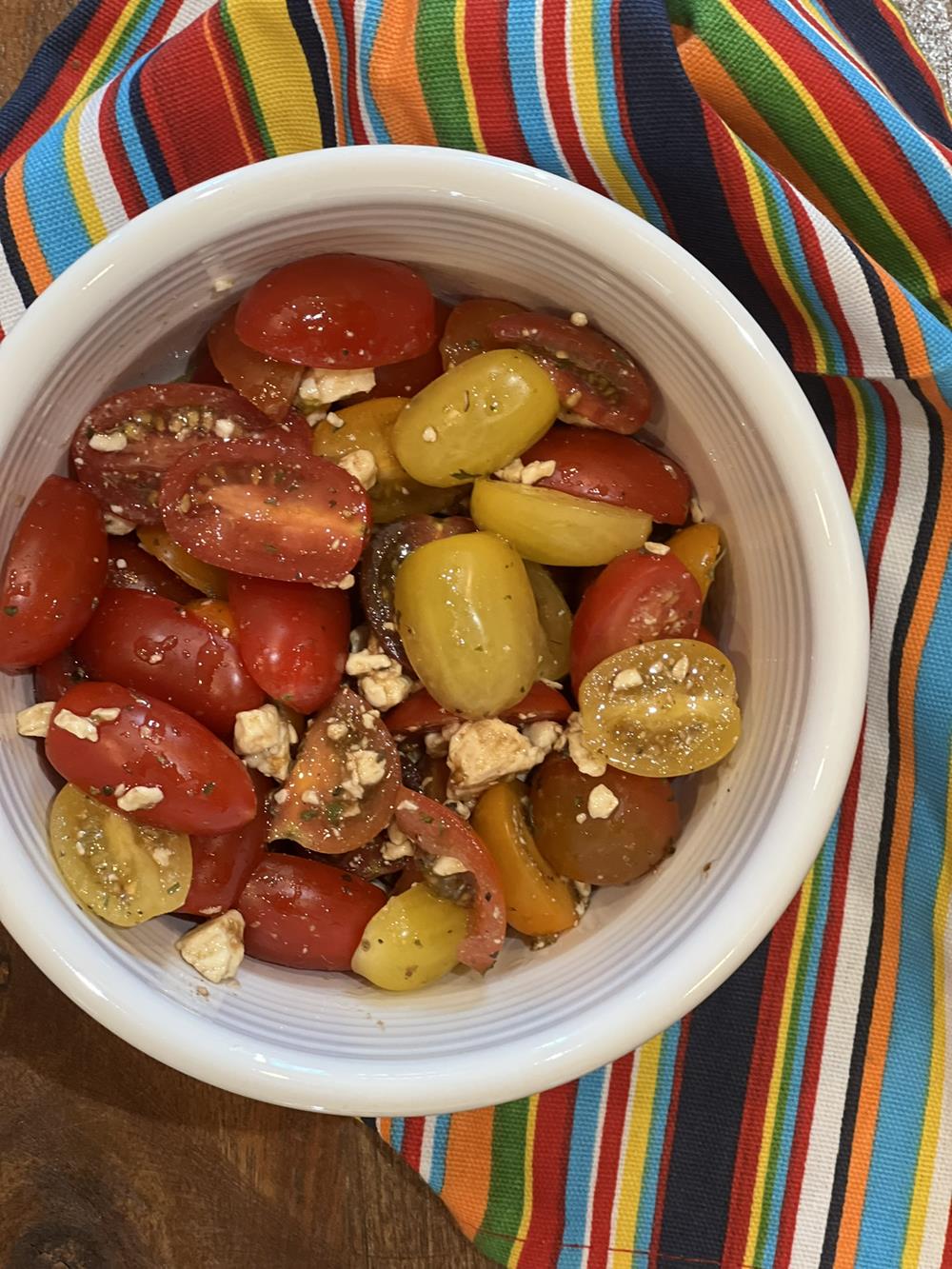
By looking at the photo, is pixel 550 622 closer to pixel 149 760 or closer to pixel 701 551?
pixel 701 551

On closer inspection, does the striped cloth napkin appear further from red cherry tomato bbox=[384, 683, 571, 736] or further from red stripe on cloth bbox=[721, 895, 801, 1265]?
red cherry tomato bbox=[384, 683, 571, 736]

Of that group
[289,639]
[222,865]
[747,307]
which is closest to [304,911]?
[222,865]

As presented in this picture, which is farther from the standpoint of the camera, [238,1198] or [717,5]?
[238,1198]

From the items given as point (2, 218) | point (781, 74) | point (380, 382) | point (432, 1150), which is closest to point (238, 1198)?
point (432, 1150)

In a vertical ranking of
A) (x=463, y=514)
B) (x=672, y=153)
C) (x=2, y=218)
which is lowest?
(x=463, y=514)

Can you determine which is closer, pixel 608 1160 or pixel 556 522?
pixel 556 522

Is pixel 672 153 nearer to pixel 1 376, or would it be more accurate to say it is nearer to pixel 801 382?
pixel 801 382

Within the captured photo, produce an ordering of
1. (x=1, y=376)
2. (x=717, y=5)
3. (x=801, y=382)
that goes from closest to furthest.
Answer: (x=1, y=376)
(x=717, y=5)
(x=801, y=382)
